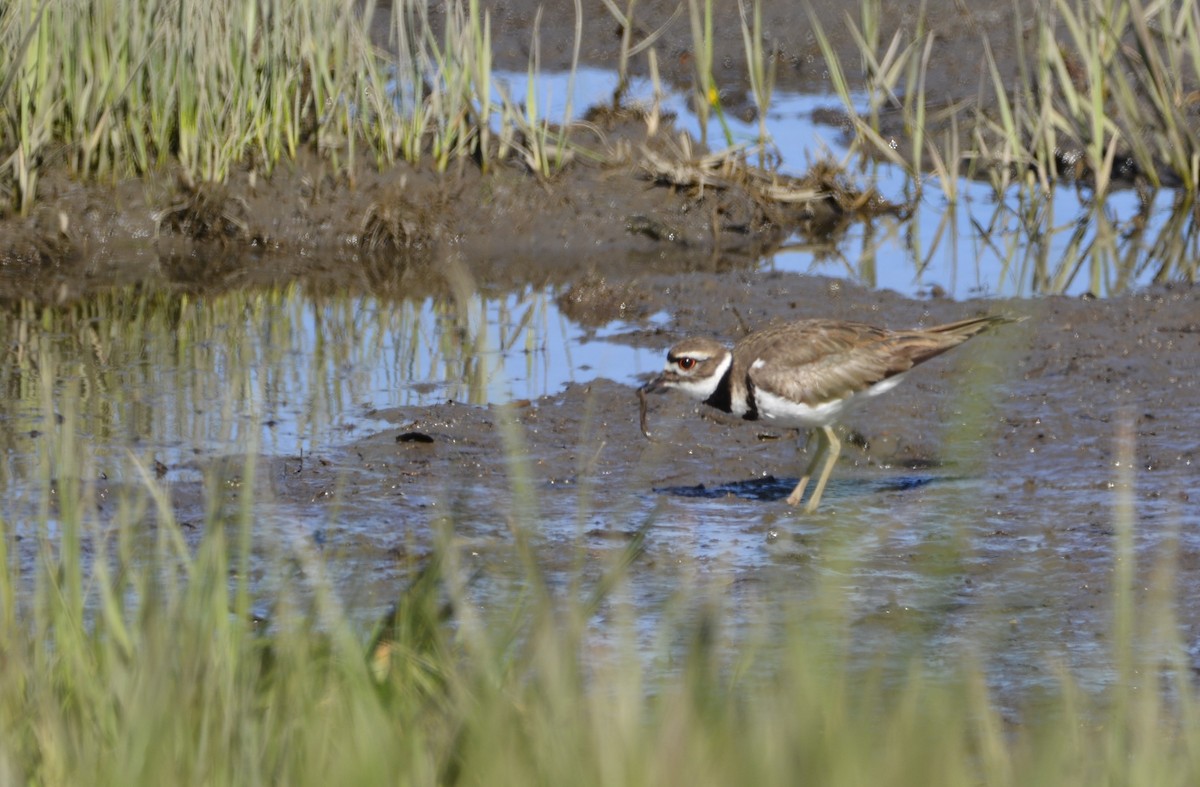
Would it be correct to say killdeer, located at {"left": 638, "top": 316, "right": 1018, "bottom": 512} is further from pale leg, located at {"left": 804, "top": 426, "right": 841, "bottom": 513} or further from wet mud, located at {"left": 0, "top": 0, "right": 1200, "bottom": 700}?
wet mud, located at {"left": 0, "top": 0, "right": 1200, "bottom": 700}

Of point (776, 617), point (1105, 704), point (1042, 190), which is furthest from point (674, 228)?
point (1105, 704)

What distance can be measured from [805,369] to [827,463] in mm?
450

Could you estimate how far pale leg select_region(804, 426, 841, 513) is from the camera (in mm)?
6395

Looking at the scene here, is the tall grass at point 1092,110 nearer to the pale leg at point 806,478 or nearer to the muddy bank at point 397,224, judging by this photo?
the muddy bank at point 397,224

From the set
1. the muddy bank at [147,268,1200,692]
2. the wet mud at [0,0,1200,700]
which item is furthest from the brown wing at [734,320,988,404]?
the wet mud at [0,0,1200,700]

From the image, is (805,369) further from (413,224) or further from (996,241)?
(996,241)

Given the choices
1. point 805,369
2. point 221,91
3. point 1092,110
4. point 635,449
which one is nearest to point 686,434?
point 635,449

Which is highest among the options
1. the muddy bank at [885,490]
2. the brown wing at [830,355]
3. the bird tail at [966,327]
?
the bird tail at [966,327]

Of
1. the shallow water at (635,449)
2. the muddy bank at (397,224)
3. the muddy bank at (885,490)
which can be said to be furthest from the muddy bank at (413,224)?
the muddy bank at (885,490)

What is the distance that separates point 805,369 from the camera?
633cm

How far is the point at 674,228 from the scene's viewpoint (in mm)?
11305

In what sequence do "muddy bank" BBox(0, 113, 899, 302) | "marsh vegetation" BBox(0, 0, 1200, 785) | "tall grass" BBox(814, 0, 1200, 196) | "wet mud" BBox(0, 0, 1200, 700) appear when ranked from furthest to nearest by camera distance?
"tall grass" BBox(814, 0, 1200, 196) < "muddy bank" BBox(0, 113, 899, 302) < "wet mud" BBox(0, 0, 1200, 700) < "marsh vegetation" BBox(0, 0, 1200, 785)

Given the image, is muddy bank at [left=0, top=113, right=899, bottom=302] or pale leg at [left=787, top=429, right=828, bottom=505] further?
muddy bank at [left=0, top=113, right=899, bottom=302]

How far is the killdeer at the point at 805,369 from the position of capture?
633cm
